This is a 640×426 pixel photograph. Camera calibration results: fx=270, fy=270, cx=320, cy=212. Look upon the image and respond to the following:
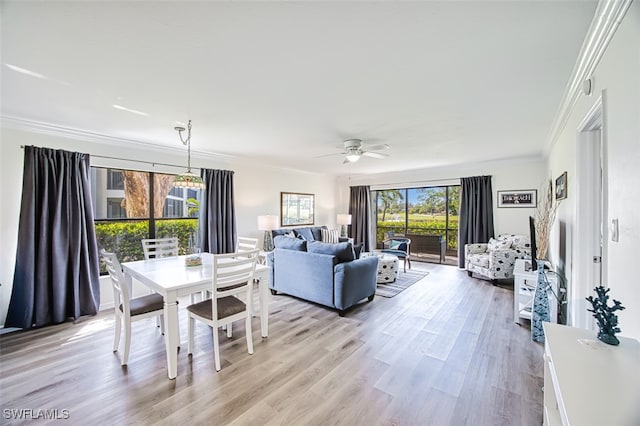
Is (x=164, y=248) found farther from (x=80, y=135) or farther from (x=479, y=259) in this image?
(x=479, y=259)

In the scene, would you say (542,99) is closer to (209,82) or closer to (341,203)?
(209,82)

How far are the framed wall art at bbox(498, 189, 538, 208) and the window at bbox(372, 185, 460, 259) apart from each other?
1.00 metres

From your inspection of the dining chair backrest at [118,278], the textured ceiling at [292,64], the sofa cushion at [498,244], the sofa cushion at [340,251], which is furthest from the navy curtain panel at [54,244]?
the sofa cushion at [498,244]

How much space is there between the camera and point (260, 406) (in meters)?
1.92

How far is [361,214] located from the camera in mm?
7832

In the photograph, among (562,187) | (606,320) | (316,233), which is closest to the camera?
(606,320)

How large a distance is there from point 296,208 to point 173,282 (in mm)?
4570

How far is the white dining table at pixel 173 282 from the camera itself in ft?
7.33

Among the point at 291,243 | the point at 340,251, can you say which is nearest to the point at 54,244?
the point at 291,243

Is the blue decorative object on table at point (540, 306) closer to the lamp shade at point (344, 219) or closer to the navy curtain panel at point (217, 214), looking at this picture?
the navy curtain panel at point (217, 214)

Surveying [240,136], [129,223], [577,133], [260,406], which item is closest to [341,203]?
[240,136]

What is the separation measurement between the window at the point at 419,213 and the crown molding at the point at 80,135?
16.9 ft

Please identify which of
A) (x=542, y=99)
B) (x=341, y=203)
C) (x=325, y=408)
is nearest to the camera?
(x=325, y=408)

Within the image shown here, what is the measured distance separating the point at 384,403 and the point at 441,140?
337 cm
